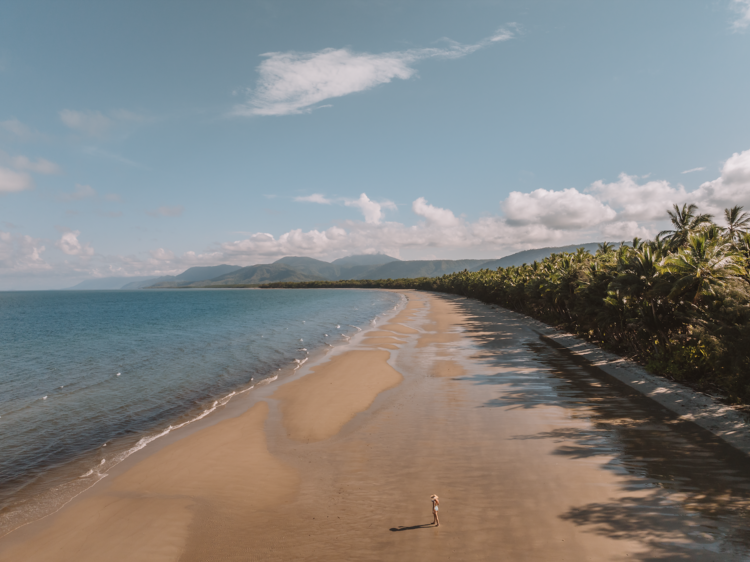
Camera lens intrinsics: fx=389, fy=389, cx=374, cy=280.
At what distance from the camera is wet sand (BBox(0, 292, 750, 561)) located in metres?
7.02

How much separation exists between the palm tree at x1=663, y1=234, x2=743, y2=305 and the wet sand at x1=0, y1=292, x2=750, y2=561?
4.52m

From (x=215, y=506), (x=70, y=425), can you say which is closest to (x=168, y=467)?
(x=215, y=506)

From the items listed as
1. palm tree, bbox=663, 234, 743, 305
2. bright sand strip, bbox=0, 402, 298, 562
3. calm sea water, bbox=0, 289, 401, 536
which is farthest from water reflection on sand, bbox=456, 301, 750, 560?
calm sea water, bbox=0, 289, 401, 536

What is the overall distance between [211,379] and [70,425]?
7.25 metres

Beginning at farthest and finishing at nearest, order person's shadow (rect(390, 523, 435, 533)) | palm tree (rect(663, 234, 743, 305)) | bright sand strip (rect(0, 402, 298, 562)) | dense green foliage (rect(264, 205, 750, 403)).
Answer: palm tree (rect(663, 234, 743, 305)), dense green foliage (rect(264, 205, 750, 403)), bright sand strip (rect(0, 402, 298, 562)), person's shadow (rect(390, 523, 435, 533))

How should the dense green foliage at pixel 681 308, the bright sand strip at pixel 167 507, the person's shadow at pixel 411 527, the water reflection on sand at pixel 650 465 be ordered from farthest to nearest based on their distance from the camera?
the dense green foliage at pixel 681 308 < the bright sand strip at pixel 167 507 < the person's shadow at pixel 411 527 < the water reflection on sand at pixel 650 465

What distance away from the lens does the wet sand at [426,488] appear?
7023 mm

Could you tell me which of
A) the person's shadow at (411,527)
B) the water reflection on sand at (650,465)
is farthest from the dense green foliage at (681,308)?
the person's shadow at (411,527)

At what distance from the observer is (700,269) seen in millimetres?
14641

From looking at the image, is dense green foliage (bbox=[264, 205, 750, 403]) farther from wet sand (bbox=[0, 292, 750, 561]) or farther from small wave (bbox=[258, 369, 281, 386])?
small wave (bbox=[258, 369, 281, 386])

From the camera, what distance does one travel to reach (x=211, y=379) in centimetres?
2162

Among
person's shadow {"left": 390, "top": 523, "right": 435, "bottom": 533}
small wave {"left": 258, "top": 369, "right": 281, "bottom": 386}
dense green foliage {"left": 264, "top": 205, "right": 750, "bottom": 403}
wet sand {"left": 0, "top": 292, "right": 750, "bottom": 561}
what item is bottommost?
small wave {"left": 258, "top": 369, "right": 281, "bottom": 386}

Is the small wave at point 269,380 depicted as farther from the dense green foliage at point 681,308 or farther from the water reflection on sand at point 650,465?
the dense green foliage at point 681,308

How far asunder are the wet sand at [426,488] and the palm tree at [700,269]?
4522 millimetres
